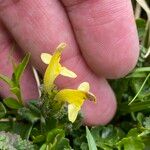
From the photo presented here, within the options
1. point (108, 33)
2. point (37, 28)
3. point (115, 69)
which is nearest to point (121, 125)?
point (115, 69)

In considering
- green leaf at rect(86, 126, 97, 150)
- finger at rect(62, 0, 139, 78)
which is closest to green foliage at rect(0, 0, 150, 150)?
green leaf at rect(86, 126, 97, 150)

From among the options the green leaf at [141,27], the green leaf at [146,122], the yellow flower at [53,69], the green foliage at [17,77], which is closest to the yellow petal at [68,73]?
the yellow flower at [53,69]

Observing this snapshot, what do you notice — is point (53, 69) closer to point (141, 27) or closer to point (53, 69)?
point (53, 69)

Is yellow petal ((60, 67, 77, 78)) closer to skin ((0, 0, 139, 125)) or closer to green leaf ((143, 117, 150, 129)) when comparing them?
skin ((0, 0, 139, 125))

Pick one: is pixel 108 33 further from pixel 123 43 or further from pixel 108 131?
pixel 108 131

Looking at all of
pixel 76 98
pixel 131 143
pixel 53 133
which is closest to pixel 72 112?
pixel 76 98

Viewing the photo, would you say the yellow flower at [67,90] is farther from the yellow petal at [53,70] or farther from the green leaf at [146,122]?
the green leaf at [146,122]

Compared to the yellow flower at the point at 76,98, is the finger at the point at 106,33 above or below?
above
